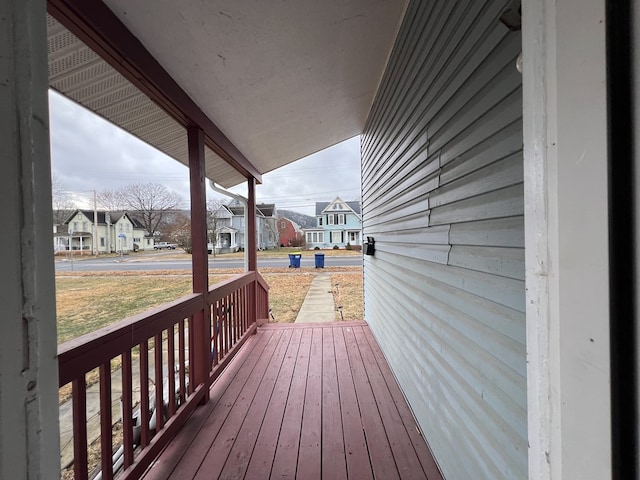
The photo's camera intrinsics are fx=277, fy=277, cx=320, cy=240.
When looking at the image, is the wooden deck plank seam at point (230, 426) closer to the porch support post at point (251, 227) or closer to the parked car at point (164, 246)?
the porch support post at point (251, 227)

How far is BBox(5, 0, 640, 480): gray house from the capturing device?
374 mm

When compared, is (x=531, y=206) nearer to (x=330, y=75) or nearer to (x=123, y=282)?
(x=330, y=75)

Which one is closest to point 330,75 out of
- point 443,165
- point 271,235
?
point 443,165

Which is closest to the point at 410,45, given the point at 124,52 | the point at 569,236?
the point at 124,52

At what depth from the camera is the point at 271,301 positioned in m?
6.34

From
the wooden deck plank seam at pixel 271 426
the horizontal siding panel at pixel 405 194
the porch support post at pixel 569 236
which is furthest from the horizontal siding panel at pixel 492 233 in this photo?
the wooden deck plank seam at pixel 271 426

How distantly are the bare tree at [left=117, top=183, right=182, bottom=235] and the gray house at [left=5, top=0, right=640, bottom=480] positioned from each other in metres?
0.47

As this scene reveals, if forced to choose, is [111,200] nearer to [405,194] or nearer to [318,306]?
[405,194]

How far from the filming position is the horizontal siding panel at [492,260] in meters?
0.91

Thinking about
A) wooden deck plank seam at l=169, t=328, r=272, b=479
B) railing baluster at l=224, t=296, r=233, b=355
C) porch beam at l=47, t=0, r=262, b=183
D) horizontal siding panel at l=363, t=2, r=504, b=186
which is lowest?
wooden deck plank seam at l=169, t=328, r=272, b=479

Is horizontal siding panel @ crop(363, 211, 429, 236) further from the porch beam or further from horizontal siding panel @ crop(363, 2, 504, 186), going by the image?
the porch beam

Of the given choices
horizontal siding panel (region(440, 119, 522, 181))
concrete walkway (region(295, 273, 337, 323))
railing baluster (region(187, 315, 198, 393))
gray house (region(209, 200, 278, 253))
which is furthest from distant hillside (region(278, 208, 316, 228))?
horizontal siding panel (region(440, 119, 522, 181))

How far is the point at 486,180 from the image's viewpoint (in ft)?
3.48

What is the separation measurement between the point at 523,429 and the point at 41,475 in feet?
4.01
